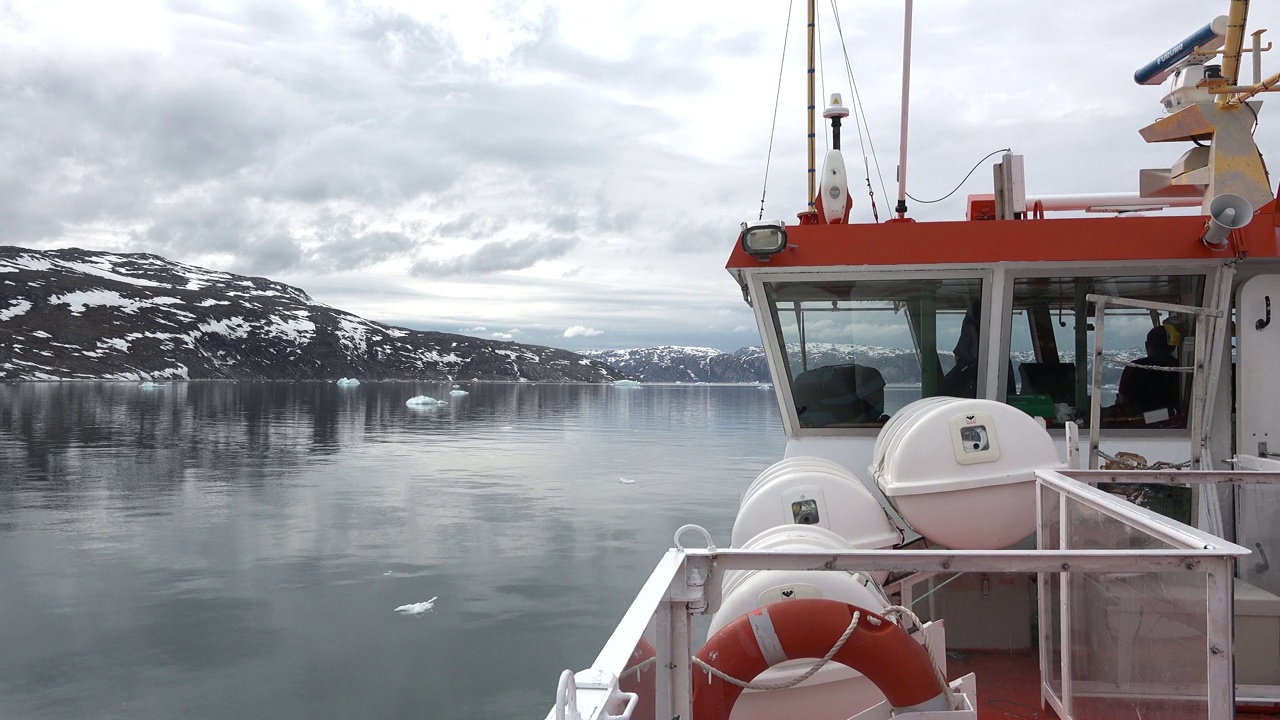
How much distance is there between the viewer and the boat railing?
229cm

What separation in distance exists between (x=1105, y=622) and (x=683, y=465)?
94.6 ft

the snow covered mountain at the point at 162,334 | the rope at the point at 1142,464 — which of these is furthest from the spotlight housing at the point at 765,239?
the snow covered mountain at the point at 162,334

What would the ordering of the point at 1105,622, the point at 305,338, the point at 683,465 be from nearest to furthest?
1. the point at 1105,622
2. the point at 683,465
3. the point at 305,338

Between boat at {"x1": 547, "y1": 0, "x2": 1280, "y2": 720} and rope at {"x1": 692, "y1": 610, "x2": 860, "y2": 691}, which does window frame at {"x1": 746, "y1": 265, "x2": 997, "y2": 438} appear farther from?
rope at {"x1": 692, "y1": 610, "x2": 860, "y2": 691}

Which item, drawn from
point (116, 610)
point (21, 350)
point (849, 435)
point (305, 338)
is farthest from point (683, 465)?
point (305, 338)

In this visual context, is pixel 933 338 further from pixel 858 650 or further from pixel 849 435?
pixel 858 650

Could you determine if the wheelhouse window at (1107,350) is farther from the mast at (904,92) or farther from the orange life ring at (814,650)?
the orange life ring at (814,650)

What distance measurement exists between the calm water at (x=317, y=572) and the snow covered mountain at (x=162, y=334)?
119 m

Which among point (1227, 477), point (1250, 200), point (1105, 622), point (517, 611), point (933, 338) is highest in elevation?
point (1250, 200)

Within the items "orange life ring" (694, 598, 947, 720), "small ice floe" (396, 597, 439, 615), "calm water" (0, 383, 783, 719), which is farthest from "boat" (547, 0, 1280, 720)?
"small ice floe" (396, 597, 439, 615)

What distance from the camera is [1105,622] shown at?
3506 mm

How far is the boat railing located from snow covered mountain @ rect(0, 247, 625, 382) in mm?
147497

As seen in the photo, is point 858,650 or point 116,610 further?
point 116,610

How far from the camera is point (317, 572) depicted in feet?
47.6
